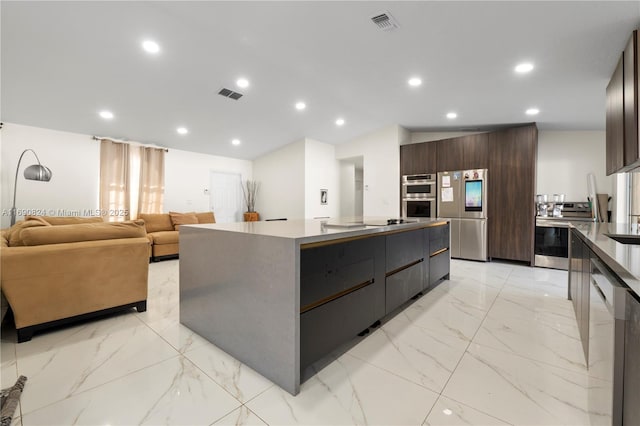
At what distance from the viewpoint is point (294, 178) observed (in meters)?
6.66

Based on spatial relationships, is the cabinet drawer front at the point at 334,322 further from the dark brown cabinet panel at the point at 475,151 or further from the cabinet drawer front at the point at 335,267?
the dark brown cabinet panel at the point at 475,151

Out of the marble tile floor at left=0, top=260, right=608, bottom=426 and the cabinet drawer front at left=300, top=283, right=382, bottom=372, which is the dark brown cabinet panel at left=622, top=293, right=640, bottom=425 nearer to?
the marble tile floor at left=0, top=260, right=608, bottom=426

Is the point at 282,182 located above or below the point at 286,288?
above

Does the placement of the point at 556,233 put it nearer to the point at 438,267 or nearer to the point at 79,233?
the point at 438,267

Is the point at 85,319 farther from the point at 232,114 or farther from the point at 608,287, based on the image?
the point at 232,114

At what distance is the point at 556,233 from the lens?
13.9 ft

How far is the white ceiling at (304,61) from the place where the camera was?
2410 mm

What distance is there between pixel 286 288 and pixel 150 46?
10.9ft

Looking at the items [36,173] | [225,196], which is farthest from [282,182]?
[36,173]

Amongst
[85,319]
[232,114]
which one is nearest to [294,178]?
[232,114]

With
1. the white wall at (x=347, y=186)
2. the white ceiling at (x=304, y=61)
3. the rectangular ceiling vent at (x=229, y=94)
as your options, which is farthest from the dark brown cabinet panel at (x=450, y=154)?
the rectangular ceiling vent at (x=229, y=94)

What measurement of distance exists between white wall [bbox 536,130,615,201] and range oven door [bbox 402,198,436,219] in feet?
5.96

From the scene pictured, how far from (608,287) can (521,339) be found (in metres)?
1.21


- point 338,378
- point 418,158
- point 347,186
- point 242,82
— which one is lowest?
point 338,378
